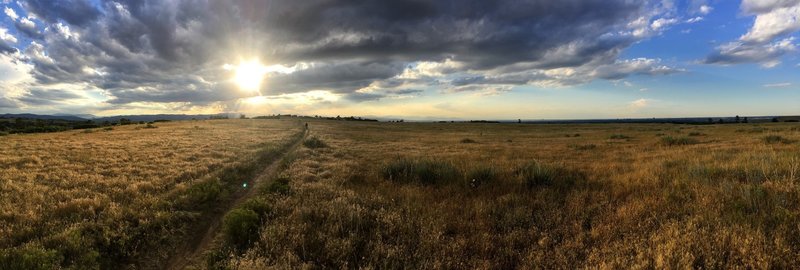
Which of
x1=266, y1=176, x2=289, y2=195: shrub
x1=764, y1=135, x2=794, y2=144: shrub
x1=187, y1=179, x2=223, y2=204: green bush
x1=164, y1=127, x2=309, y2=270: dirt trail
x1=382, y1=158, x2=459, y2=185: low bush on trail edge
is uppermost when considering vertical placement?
x1=764, y1=135, x2=794, y2=144: shrub

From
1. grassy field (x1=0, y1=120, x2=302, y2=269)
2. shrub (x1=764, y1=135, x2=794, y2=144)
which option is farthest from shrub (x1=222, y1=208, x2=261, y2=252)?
shrub (x1=764, y1=135, x2=794, y2=144)

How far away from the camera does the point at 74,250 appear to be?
680 cm

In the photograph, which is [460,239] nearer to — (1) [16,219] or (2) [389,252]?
(2) [389,252]

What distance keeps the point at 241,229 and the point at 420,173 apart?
6.92m

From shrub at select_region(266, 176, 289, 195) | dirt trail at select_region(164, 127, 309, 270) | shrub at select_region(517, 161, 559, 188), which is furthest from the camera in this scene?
shrub at select_region(517, 161, 559, 188)

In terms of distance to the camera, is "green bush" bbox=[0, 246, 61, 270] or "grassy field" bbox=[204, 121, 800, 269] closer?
"grassy field" bbox=[204, 121, 800, 269]

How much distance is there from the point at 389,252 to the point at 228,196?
8151 millimetres

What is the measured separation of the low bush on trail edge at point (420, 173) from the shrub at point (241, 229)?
5758mm

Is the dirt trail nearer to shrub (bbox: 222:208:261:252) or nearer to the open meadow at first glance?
the open meadow

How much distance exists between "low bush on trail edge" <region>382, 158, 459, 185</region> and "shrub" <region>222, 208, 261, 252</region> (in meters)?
5.76

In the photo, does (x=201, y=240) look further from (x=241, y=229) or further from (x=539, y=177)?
(x=539, y=177)

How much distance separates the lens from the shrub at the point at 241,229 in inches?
287

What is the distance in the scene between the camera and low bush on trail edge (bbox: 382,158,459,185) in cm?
1285

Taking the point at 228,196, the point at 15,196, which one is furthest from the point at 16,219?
the point at 228,196
